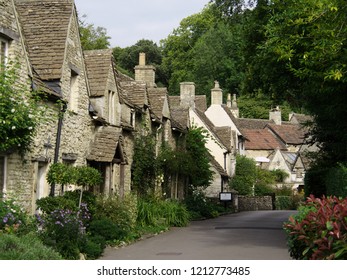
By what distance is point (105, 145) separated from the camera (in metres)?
24.1

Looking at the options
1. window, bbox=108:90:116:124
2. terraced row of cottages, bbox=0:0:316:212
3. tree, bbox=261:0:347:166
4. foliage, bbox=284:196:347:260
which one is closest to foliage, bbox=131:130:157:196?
terraced row of cottages, bbox=0:0:316:212

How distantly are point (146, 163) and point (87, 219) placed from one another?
37.4 feet

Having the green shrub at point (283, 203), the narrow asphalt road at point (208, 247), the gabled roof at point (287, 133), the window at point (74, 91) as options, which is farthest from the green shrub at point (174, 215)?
the gabled roof at point (287, 133)

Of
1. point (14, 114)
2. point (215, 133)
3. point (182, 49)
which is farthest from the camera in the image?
point (182, 49)

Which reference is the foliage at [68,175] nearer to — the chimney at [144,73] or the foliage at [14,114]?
the foliage at [14,114]

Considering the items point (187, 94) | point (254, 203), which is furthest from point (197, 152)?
point (254, 203)

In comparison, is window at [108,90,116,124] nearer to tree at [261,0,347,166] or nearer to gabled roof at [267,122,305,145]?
tree at [261,0,347,166]

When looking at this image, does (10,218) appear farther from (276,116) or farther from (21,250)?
(276,116)

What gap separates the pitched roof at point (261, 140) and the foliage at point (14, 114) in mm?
65240

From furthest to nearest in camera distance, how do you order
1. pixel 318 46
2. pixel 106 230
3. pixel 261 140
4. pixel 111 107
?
1. pixel 261 140
2. pixel 111 107
3. pixel 106 230
4. pixel 318 46

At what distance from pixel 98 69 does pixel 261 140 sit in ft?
194

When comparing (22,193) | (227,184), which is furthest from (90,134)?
(227,184)

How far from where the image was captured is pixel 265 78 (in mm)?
24891

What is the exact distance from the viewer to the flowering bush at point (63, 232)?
1526cm
